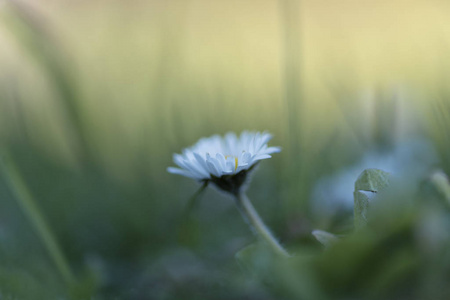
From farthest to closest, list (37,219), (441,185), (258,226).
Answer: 1. (37,219)
2. (258,226)
3. (441,185)

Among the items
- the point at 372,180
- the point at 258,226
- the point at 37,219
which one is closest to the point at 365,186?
the point at 372,180

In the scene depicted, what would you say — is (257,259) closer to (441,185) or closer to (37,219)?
(441,185)

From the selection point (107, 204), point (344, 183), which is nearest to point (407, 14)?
point (344, 183)

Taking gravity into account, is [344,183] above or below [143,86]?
below

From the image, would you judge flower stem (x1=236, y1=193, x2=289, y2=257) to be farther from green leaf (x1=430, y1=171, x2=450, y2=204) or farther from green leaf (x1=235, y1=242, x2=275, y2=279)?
green leaf (x1=430, y1=171, x2=450, y2=204)

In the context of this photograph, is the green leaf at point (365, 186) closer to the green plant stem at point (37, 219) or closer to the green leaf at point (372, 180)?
the green leaf at point (372, 180)

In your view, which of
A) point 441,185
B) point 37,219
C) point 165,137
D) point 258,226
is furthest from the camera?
point 165,137

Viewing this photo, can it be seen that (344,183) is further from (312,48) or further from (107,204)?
(312,48)
